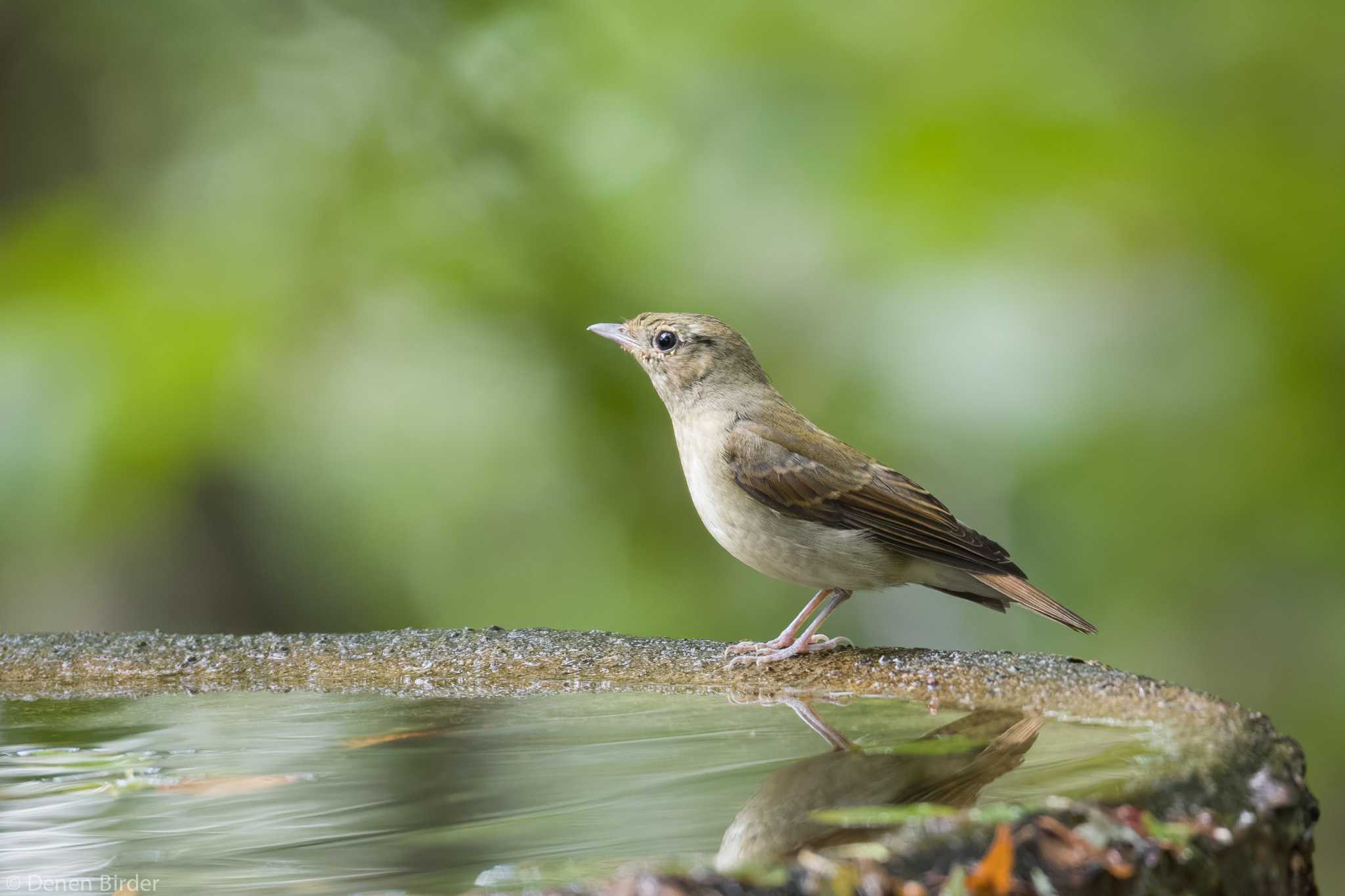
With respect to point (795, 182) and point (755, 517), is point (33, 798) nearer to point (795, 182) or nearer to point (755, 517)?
point (755, 517)

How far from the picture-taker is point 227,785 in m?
2.29

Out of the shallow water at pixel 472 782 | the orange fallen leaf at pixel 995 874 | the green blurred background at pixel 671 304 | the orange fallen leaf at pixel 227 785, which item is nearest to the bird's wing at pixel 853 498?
the shallow water at pixel 472 782

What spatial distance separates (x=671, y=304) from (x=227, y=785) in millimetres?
3421

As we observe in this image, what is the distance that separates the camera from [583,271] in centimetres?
552

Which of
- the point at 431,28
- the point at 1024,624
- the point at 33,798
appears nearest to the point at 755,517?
the point at 33,798

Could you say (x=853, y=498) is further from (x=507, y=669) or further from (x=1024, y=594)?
(x=507, y=669)

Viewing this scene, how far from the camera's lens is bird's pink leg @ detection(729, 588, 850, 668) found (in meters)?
3.03

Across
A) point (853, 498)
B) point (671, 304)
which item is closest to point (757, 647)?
point (853, 498)

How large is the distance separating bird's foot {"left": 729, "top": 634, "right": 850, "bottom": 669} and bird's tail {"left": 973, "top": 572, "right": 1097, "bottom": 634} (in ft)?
1.31

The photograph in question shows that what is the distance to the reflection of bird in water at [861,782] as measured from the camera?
1563mm

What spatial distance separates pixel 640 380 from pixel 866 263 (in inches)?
40.7

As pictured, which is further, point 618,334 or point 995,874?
point 618,334

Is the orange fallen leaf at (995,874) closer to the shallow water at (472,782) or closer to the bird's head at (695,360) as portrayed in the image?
the shallow water at (472,782)

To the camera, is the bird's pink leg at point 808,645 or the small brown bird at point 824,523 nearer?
the bird's pink leg at point 808,645
